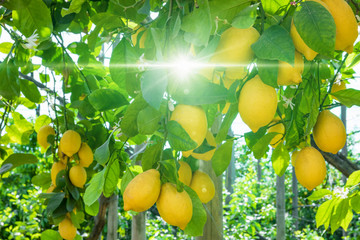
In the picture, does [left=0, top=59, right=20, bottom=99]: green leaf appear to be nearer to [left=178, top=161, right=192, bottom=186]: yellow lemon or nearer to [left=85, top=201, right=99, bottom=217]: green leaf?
[left=85, top=201, right=99, bottom=217]: green leaf

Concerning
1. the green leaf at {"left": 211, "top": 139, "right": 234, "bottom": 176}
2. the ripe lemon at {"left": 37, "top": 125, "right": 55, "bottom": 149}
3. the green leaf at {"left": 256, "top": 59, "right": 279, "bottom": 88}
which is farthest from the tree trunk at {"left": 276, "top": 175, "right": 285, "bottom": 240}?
→ the green leaf at {"left": 256, "top": 59, "right": 279, "bottom": 88}

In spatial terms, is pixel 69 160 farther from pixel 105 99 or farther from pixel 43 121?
pixel 105 99

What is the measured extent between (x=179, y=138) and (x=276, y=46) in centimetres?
15

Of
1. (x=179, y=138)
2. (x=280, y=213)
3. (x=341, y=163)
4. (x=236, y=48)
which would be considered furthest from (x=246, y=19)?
(x=280, y=213)

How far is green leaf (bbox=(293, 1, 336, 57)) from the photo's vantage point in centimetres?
39

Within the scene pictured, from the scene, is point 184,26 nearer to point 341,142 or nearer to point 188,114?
point 188,114

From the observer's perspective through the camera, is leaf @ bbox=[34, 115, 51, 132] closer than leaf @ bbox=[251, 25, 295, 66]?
No

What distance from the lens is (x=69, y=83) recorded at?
1174 mm

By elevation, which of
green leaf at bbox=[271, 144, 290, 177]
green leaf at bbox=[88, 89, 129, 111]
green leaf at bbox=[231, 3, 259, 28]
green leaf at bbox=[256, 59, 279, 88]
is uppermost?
green leaf at bbox=[88, 89, 129, 111]

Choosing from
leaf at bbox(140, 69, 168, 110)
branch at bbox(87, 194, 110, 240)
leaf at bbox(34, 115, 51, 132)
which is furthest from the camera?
branch at bbox(87, 194, 110, 240)

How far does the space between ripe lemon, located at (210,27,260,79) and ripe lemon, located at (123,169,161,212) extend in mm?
165

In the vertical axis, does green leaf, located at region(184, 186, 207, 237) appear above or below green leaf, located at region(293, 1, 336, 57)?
below

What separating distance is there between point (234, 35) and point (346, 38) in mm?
132

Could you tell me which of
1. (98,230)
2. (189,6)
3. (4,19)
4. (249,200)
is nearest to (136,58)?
(189,6)
